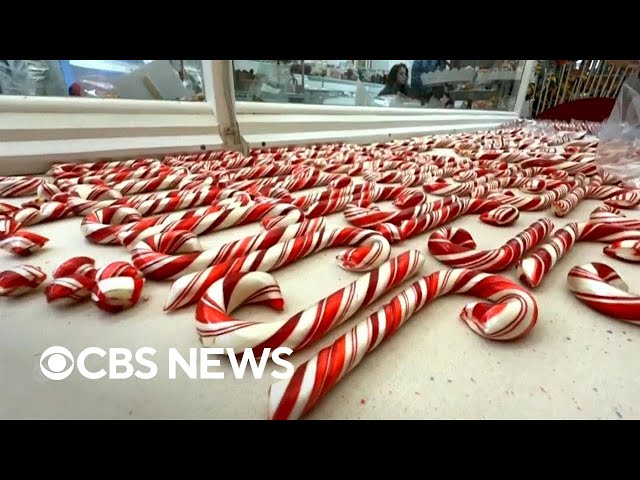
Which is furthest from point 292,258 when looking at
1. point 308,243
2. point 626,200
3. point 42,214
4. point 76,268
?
point 626,200

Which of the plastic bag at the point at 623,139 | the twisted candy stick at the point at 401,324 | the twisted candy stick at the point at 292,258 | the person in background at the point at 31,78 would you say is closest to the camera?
the twisted candy stick at the point at 401,324

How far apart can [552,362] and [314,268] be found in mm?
559

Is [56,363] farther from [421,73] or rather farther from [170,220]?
[421,73]

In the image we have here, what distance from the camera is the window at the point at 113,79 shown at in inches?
78.8

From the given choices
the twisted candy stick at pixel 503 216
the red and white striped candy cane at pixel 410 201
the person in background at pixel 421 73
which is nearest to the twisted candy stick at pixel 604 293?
the twisted candy stick at pixel 503 216

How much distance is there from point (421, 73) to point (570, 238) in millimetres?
4196

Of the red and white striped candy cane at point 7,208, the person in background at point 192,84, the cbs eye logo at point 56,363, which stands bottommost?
the cbs eye logo at point 56,363

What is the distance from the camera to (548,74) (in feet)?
19.2

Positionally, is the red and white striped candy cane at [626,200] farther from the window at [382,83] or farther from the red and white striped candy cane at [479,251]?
the window at [382,83]

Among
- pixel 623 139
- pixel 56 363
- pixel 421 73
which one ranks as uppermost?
pixel 421 73

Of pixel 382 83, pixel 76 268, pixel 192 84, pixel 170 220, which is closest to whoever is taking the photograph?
pixel 76 268

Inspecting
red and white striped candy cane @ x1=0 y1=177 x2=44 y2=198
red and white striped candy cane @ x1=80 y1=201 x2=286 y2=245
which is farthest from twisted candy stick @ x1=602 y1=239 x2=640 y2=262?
red and white striped candy cane @ x1=0 y1=177 x2=44 y2=198

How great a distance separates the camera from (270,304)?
74 cm

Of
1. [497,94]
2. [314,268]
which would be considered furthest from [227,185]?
[497,94]
